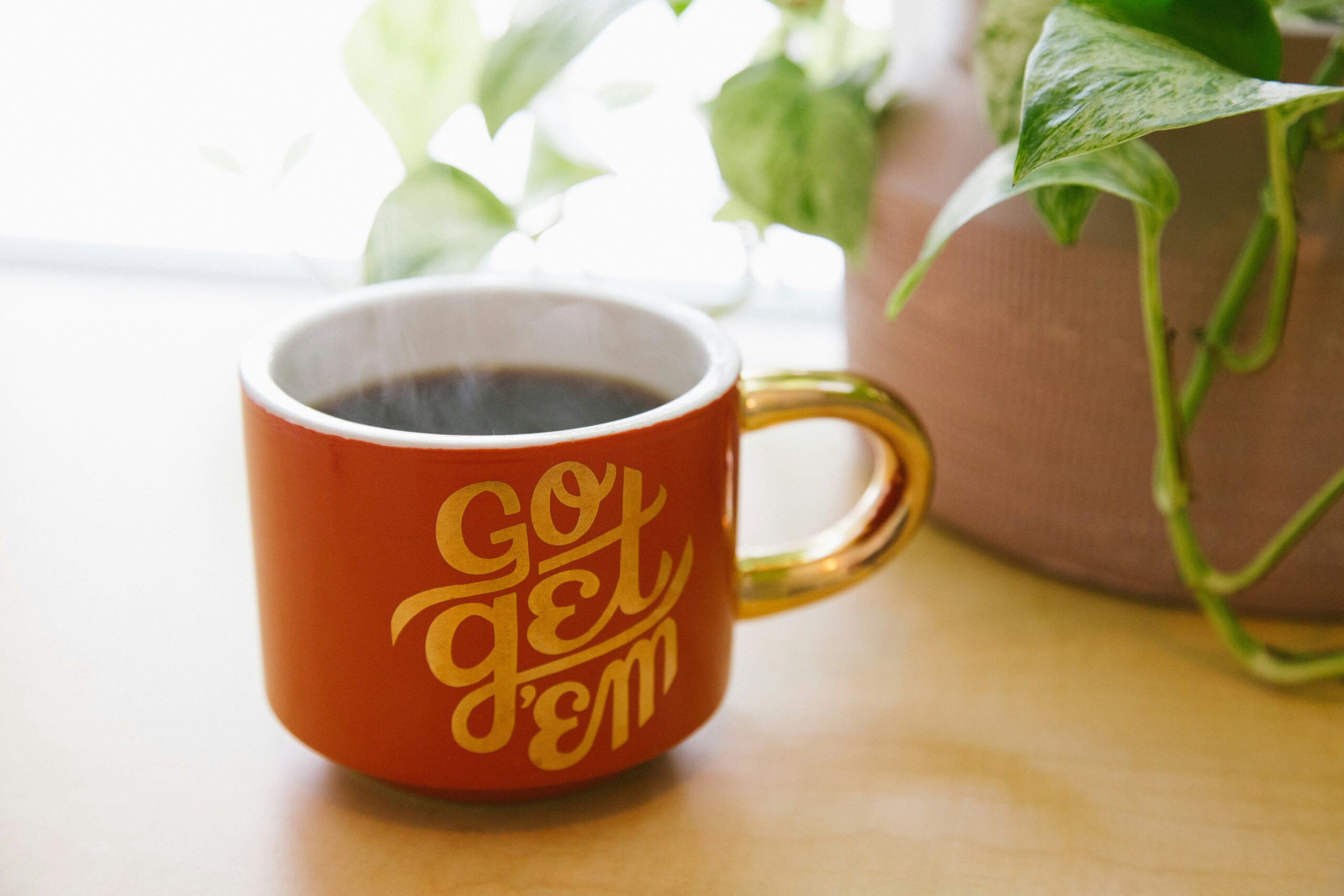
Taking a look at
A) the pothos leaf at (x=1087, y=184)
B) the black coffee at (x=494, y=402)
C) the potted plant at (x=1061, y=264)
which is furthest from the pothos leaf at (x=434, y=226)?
the pothos leaf at (x=1087, y=184)

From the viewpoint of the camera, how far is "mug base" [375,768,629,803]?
0.34 meters

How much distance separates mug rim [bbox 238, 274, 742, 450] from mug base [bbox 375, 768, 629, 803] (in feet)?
0.31

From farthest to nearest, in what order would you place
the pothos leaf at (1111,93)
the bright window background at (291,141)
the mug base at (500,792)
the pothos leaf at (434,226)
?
1. the bright window background at (291,141)
2. the pothos leaf at (434,226)
3. the mug base at (500,792)
4. the pothos leaf at (1111,93)

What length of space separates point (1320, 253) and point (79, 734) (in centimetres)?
41

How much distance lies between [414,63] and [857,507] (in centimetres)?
24

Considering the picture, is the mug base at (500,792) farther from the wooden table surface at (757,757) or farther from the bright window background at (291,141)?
the bright window background at (291,141)

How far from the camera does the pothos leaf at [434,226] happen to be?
1.56 feet

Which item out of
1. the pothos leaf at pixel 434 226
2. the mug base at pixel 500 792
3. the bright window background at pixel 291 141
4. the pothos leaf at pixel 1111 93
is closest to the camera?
the pothos leaf at pixel 1111 93

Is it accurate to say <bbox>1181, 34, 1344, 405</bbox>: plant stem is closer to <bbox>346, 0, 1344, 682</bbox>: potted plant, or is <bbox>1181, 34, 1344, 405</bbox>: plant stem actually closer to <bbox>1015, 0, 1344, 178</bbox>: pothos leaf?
<bbox>346, 0, 1344, 682</bbox>: potted plant

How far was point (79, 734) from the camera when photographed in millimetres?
390

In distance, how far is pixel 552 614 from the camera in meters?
0.32

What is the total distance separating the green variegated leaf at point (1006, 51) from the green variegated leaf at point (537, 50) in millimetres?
116

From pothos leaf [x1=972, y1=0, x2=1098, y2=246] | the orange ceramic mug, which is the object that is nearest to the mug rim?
the orange ceramic mug

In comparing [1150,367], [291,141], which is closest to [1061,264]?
[1150,367]
